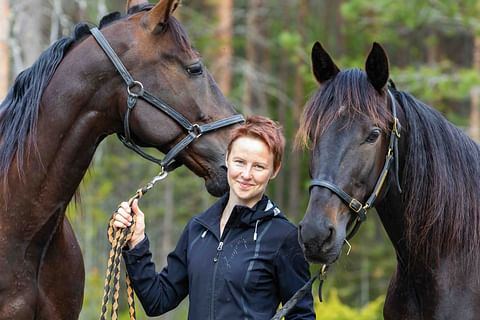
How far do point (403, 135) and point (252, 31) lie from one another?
12.4 metres

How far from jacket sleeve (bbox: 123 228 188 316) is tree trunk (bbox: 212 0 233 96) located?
34.1ft

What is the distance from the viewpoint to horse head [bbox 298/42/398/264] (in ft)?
12.1

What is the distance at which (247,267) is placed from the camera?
3711mm

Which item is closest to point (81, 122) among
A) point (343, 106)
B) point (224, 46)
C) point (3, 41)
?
point (343, 106)

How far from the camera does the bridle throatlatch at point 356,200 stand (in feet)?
12.1

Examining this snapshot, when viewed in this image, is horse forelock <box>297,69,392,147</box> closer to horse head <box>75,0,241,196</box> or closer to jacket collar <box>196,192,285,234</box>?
jacket collar <box>196,192,285,234</box>

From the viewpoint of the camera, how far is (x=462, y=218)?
4066 millimetres

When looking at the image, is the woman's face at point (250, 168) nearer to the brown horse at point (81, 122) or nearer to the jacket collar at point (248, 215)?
the jacket collar at point (248, 215)

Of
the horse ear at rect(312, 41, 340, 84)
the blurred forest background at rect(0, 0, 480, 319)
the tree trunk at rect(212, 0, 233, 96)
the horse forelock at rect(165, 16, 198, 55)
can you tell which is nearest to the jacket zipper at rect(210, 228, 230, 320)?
the horse ear at rect(312, 41, 340, 84)

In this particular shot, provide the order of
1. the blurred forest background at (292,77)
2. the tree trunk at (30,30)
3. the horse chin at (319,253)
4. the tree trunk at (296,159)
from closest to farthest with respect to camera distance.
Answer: the horse chin at (319,253) < the tree trunk at (30,30) < the blurred forest background at (292,77) < the tree trunk at (296,159)

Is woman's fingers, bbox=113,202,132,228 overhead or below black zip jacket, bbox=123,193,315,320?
overhead

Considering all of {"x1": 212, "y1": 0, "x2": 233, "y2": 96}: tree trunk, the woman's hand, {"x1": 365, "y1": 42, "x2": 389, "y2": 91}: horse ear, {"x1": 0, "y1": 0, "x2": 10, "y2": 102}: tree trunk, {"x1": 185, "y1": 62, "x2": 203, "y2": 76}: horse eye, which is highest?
{"x1": 212, "y1": 0, "x2": 233, "y2": 96}: tree trunk

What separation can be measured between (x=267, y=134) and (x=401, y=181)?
30.6 inches

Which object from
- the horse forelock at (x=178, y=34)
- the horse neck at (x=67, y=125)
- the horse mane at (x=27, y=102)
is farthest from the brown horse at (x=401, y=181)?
the horse neck at (x=67, y=125)
